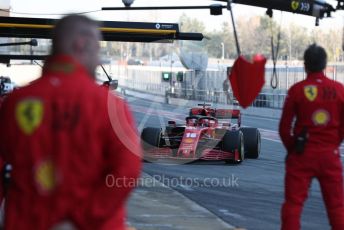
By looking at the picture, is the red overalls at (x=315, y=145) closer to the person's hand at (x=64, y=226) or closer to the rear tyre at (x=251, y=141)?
the person's hand at (x=64, y=226)

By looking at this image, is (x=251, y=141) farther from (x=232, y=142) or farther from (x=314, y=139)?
(x=314, y=139)

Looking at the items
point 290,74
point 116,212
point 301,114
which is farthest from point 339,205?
point 290,74

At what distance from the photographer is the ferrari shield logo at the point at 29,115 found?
119 inches

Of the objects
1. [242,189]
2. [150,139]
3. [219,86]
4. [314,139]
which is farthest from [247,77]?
[219,86]

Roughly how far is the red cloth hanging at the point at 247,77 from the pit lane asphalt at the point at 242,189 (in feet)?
7.98

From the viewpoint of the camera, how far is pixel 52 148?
9.86 feet

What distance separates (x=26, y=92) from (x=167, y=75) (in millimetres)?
47492

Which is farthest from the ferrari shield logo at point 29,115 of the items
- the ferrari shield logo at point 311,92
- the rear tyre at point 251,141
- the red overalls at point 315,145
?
the rear tyre at point 251,141

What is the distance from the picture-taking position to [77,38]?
311 cm

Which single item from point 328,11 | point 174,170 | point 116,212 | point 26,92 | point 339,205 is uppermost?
point 328,11

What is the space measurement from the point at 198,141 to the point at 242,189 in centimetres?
392

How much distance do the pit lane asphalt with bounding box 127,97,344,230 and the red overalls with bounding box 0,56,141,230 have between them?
506 centimetres

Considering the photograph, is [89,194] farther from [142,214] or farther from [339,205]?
[142,214]

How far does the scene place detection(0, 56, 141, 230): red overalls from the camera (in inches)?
118
